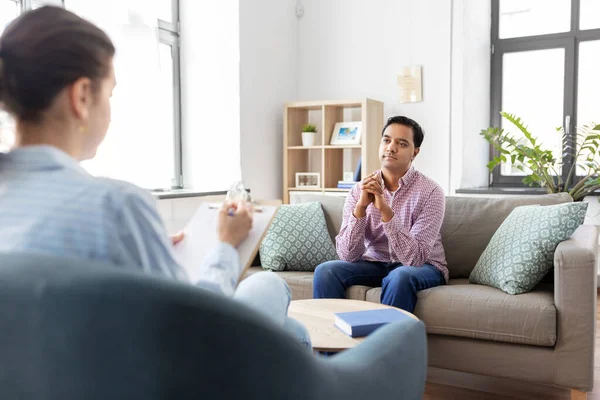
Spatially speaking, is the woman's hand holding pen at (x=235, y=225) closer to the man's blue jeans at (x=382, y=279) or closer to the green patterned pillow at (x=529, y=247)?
the man's blue jeans at (x=382, y=279)

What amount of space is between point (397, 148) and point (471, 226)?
1.69ft

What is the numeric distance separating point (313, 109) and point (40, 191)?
14.2ft

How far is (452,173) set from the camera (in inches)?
180

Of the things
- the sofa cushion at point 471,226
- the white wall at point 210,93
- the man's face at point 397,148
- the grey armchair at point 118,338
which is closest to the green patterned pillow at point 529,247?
the sofa cushion at point 471,226

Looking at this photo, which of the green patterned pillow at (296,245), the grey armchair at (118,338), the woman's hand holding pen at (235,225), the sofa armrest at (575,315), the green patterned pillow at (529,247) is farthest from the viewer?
the green patterned pillow at (296,245)

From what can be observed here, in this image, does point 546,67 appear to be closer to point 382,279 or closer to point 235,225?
point 382,279

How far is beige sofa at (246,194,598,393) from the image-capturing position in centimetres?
209

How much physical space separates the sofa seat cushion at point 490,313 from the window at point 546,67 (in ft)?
7.86

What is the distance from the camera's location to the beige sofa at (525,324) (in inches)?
82.2

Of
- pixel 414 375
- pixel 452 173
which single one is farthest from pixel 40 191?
pixel 452 173

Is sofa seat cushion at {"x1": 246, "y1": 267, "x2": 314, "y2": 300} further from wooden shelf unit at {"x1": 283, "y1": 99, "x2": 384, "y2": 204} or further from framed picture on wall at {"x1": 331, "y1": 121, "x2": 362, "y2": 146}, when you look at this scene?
framed picture on wall at {"x1": 331, "y1": 121, "x2": 362, "y2": 146}

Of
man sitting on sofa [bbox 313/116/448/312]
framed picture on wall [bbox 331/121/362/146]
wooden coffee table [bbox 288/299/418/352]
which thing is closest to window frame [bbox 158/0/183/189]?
framed picture on wall [bbox 331/121/362/146]

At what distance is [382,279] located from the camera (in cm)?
257

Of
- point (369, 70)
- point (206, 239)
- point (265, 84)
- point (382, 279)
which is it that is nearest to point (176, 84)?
point (265, 84)
